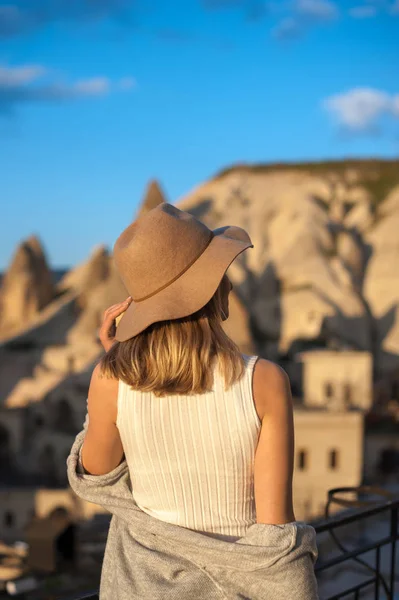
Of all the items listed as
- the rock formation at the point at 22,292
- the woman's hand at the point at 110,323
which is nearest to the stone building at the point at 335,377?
the rock formation at the point at 22,292

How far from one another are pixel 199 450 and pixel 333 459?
2249 centimetres

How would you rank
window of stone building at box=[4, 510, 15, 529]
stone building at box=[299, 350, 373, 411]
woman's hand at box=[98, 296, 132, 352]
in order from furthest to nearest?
stone building at box=[299, 350, 373, 411] < window of stone building at box=[4, 510, 15, 529] < woman's hand at box=[98, 296, 132, 352]

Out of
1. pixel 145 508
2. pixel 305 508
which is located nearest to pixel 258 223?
pixel 305 508

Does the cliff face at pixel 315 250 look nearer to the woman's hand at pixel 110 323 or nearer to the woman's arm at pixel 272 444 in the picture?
the woman's hand at pixel 110 323

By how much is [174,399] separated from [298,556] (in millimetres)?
604

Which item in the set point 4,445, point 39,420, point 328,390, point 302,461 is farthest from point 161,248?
point 4,445

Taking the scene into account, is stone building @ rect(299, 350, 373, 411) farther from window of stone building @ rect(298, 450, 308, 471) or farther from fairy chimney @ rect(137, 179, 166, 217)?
fairy chimney @ rect(137, 179, 166, 217)

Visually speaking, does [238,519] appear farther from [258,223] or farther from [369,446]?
[258,223]

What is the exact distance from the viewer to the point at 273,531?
6.88ft

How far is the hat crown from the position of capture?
220 cm

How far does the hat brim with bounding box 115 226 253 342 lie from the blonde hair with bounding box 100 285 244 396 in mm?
46

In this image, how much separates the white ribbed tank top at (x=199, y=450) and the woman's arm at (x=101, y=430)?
4 centimetres

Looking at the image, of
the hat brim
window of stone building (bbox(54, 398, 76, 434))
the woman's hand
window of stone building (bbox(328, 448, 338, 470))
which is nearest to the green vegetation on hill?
window of stone building (bbox(54, 398, 76, 434))

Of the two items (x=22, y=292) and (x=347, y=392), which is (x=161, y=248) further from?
(x=22, y=292)
